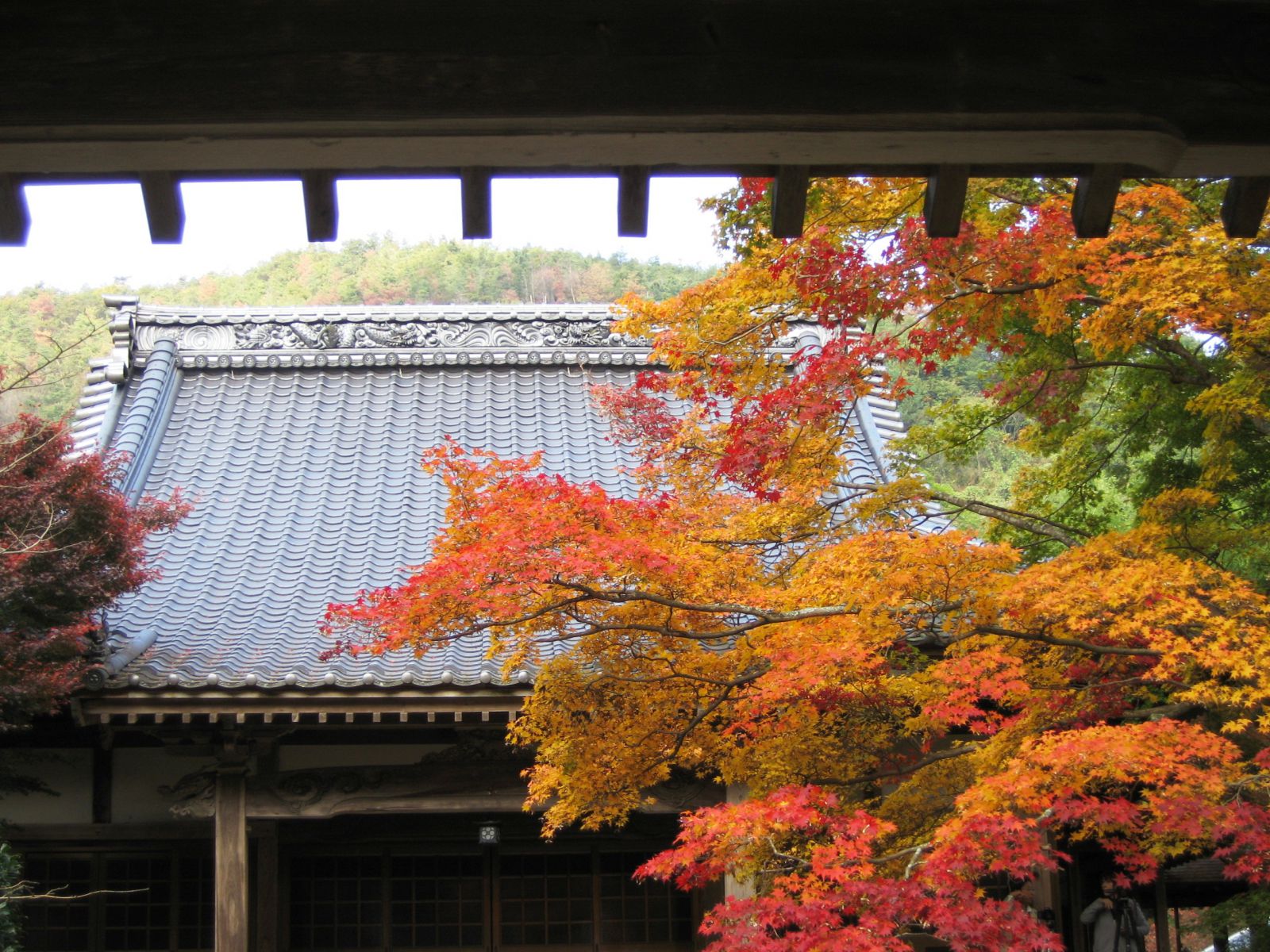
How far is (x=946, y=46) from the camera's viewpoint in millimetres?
2861

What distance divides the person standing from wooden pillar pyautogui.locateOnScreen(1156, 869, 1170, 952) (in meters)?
0.71

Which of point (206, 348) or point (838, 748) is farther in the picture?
point (206, 348)

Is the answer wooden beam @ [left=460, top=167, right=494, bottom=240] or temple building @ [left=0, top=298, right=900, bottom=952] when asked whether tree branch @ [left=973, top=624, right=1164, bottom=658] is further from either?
wooden beam @ [left=460, top=167, right=494, bottom=240]

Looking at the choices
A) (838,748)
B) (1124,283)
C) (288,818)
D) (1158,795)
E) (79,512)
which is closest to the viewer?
(1158,795)

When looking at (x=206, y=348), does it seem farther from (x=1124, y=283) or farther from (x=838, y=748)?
(x=1124, y=283)

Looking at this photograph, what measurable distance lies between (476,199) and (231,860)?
682 cm

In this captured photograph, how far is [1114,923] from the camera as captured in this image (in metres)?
9.63

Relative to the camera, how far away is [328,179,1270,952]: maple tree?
5.98 meters

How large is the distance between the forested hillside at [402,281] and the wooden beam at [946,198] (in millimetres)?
37137

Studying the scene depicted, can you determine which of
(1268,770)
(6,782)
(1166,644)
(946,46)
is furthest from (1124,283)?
(6,782)

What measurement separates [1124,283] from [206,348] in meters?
9.82

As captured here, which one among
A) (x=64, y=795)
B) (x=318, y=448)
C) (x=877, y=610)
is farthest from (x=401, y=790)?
(x=318, y=448)

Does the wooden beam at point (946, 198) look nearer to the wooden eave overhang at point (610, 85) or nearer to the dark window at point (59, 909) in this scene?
the wooden eave overhang at point (610, 85)

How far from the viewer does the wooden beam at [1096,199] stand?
9.78 feet
